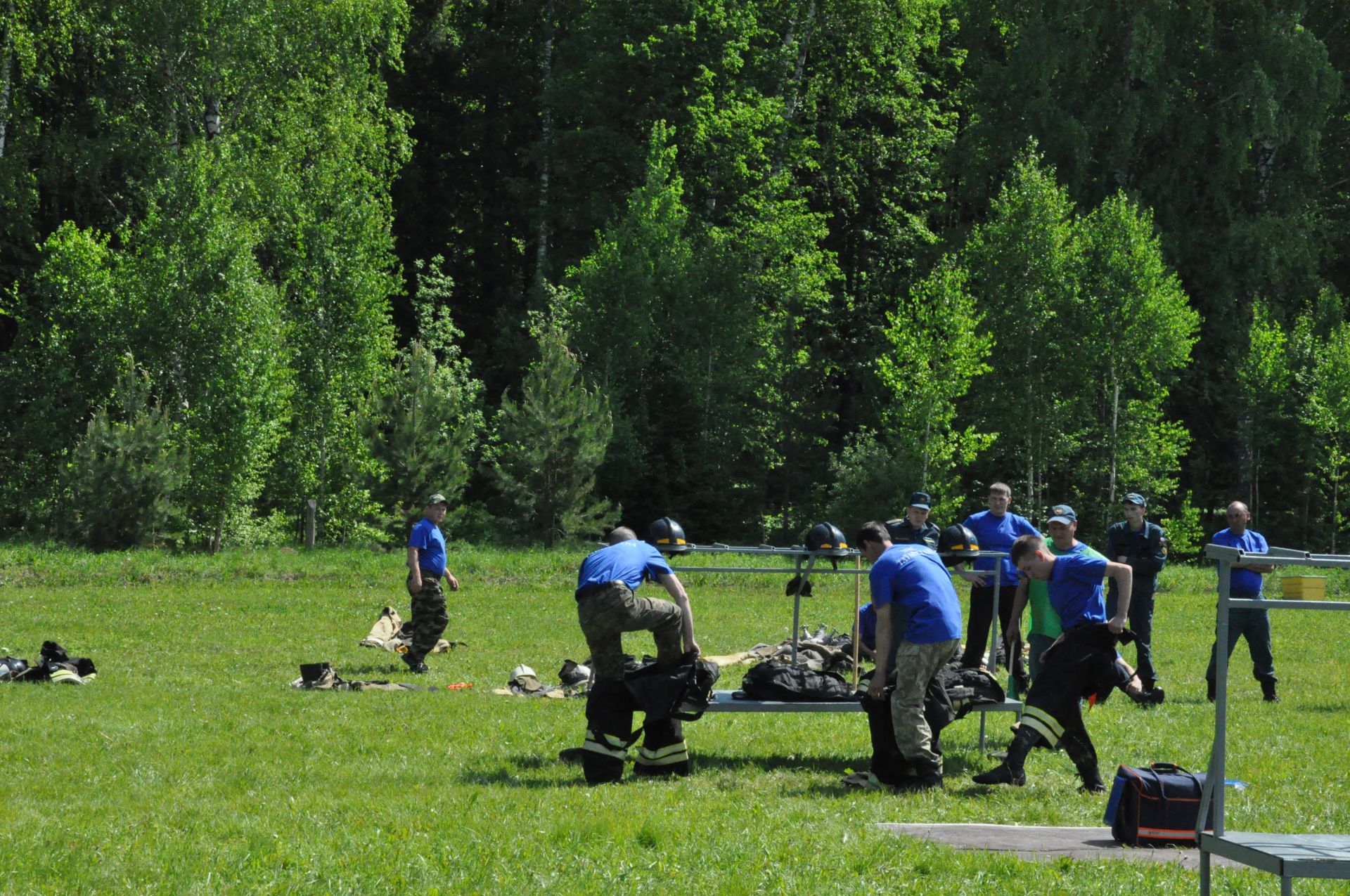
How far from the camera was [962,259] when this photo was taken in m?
42.3

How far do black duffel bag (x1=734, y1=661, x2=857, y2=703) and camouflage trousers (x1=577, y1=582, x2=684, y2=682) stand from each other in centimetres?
93

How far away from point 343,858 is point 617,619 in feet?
11.1

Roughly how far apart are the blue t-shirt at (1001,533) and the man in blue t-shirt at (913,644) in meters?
4.05

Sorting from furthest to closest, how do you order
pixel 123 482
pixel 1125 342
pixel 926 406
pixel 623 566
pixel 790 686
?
pixel 1125 342
pixel 926 406
pixel 123 482
pixel 790 686
pixel 623 566

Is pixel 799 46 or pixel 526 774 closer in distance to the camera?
pixel 526 774

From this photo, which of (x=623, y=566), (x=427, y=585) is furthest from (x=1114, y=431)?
(x=623, y=566)

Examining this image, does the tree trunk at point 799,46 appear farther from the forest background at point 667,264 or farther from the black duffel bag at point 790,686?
the black duffel bag at point 790,686

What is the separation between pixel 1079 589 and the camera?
10570 millimetres

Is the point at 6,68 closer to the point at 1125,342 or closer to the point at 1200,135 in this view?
the point at 1125,342

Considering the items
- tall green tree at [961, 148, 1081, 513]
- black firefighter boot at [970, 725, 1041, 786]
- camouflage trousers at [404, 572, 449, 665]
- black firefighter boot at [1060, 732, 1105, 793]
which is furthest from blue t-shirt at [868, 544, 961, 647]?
tall green tree at [961, 148, 1081, 513]

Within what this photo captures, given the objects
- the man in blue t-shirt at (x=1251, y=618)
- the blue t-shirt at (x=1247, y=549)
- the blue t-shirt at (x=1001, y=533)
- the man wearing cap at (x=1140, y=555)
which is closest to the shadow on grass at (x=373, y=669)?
the blue t-shirt at (x=1001, y=533)

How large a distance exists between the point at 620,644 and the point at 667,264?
3041 centimetres

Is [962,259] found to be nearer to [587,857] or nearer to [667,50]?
[667,50]

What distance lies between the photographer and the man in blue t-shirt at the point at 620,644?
10.6m
